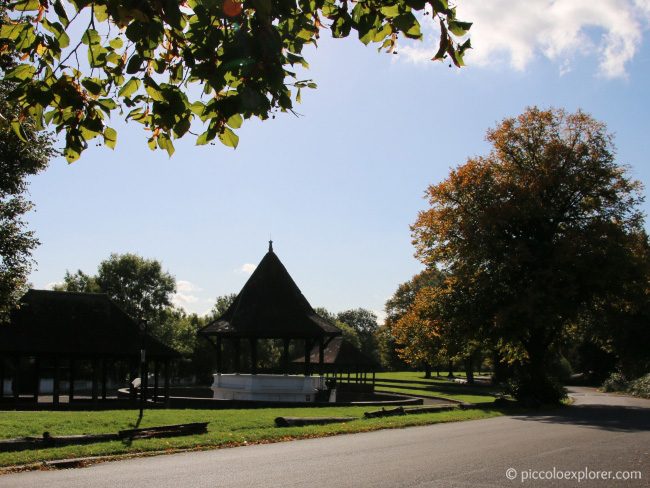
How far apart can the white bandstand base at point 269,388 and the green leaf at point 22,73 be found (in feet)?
85.7

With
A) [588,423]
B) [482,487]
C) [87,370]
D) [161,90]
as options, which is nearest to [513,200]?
[588,423]

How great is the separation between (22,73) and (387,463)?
8.93 m

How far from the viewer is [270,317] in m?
31.4

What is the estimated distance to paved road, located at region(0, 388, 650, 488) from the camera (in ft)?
30.4

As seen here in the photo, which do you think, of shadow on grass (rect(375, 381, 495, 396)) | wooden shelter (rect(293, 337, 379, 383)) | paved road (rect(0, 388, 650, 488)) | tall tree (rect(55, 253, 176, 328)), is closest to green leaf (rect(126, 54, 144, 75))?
paved road (rect(0, 388, 650, 488))

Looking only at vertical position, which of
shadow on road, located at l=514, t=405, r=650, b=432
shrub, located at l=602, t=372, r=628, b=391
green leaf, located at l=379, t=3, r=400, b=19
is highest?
green leaf, located at l=379, t=3, r=400, b=19

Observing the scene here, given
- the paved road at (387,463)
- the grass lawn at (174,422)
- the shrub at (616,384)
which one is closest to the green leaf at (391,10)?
the paved road at (387,463)

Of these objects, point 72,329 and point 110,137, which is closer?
point 110,137

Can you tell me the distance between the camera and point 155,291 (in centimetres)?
8250

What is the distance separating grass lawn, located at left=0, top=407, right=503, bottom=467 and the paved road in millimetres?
952

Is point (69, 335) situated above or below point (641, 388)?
above

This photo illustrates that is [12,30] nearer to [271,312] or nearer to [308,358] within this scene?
[271,312]

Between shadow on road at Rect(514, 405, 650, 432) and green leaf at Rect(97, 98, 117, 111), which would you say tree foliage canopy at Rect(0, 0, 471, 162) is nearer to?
green leaf at Rect(97, 98, 117, 111)

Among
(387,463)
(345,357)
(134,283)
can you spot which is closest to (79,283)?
(134,283)
